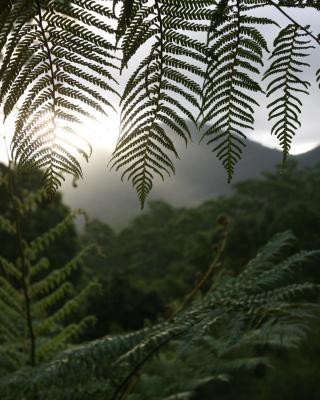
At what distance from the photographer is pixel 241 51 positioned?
89 centimetres

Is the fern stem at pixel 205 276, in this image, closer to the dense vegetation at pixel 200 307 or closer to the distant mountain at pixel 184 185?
the dense vegetation at pixel 200 307

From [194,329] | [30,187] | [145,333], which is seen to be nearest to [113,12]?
[194,329]

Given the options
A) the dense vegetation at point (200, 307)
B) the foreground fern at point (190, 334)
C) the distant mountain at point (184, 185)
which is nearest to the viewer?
the foreground fern at point (190, 334)

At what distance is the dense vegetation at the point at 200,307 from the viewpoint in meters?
1.85

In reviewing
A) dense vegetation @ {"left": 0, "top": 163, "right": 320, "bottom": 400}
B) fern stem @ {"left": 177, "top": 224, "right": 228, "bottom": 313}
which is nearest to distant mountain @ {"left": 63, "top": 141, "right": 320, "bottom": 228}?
dense vegetation @ {"left": 0, "top": 163, "right": 320, "bottom": 400}

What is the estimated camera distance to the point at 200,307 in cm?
194

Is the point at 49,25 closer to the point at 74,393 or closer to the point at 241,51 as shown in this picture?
the point at 241,51

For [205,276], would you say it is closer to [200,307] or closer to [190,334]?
[200,307]

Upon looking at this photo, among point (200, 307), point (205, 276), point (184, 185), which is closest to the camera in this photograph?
point (200, 307)

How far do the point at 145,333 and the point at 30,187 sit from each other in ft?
72.0

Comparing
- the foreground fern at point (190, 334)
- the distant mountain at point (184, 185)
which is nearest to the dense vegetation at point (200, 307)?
A: the foreground fern at point (190, 334)

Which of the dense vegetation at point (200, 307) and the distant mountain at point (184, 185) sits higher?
the distant mountain at point (184, 185)

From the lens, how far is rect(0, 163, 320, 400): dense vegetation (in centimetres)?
185

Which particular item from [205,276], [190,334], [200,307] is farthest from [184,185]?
[190,334]
